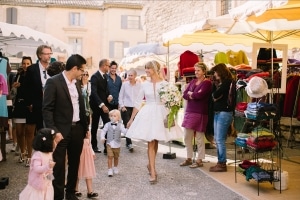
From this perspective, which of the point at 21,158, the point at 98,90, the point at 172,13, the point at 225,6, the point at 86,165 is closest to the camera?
the point at 86,165

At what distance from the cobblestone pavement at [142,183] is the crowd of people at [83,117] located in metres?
0.20

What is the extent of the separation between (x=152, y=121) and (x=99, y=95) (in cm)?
267

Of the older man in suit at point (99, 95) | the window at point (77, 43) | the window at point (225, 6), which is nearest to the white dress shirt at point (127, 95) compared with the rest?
the older man in suit at point (99, 95)

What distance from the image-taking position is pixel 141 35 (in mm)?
41156

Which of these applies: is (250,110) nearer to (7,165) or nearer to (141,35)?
(7,165)

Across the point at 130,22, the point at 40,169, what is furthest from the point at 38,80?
the point at 130,22

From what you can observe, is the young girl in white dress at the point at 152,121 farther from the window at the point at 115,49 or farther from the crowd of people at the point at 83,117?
the window at the point at 115,49

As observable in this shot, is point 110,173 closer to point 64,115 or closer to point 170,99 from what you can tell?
point 170,99

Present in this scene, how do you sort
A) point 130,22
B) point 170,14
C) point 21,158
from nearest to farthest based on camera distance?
1. point 21,158
2. point 170,14
3. point 130,22

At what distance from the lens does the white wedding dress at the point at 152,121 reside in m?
6.13

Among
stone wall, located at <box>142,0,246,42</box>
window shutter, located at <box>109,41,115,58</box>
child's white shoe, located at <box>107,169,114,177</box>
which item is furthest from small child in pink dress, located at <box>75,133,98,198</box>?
window shutter, located at <box>109,41,115,58</box>

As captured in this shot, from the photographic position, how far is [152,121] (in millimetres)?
6207

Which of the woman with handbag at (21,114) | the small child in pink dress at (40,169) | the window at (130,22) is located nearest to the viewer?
the small child in pink dress at (40,169)

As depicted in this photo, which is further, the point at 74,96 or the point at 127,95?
the point at 127,95
